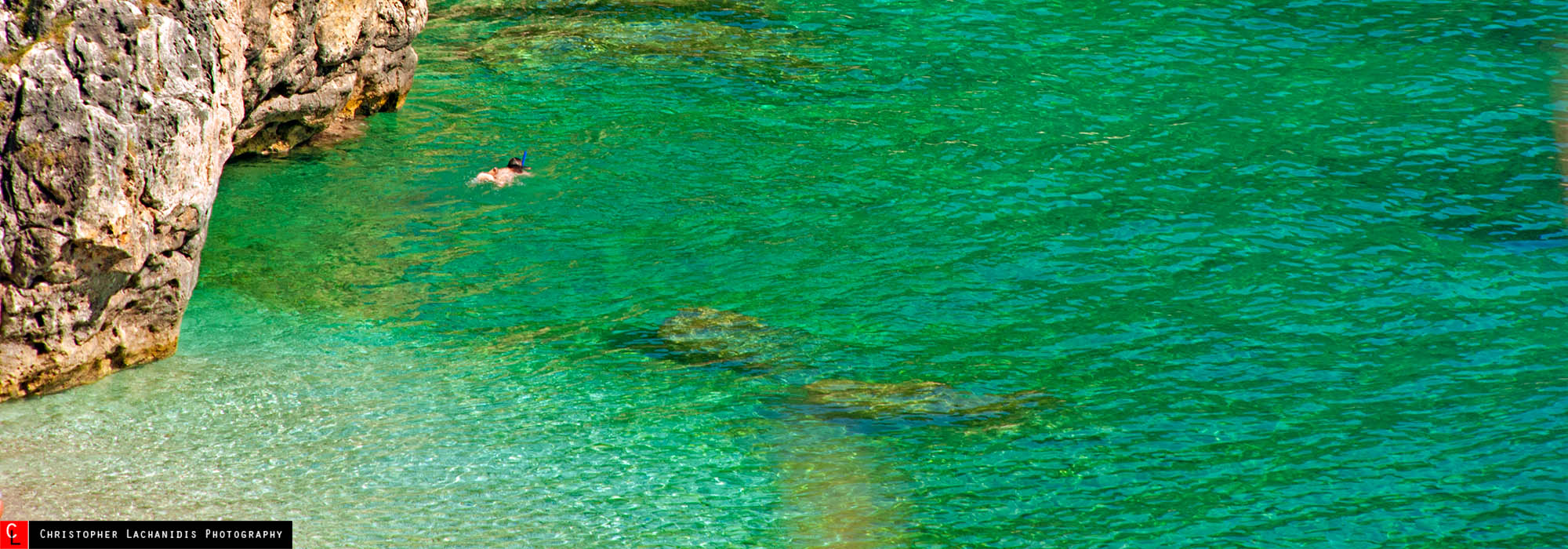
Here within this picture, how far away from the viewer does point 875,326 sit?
29.1ft

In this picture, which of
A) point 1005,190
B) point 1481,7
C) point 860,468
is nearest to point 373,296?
point 860,468

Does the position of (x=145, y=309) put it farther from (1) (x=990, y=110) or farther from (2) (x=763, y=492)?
(1) (x=990, y=110)

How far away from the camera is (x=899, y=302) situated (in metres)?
9.23

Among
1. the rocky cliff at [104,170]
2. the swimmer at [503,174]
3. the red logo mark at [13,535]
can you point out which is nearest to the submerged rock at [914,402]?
the rocky cliff at [104,170]

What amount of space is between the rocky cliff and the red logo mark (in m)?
1.38

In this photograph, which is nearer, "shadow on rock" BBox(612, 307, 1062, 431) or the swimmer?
"shadow on rock" BBox(612, 307, 1062, 431)

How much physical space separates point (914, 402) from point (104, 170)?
4.21 m

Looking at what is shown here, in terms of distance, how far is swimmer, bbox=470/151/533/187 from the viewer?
11.0 meters

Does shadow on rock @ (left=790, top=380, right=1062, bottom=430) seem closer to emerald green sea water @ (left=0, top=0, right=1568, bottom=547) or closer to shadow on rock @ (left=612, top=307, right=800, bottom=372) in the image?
emerald green sea water @ (left=0, top=0, right=1568, bottom=547)

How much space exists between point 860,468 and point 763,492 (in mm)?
537

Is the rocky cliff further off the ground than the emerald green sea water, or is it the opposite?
the rocky cliff

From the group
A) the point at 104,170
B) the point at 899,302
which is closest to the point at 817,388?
the point at 899,302

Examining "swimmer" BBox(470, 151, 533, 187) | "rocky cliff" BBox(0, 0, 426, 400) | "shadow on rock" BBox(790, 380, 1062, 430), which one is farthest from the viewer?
"swimmer" BBox(470, 151, 533, 187)

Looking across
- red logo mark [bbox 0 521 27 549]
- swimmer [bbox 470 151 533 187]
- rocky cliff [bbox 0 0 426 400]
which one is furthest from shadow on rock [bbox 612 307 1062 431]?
red logo mark [bbox 0 521 27 549]
